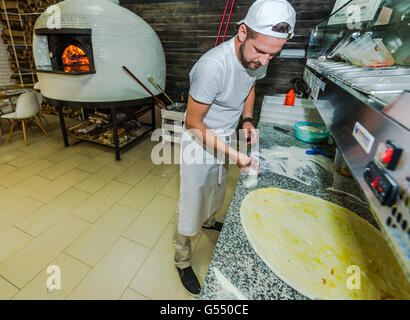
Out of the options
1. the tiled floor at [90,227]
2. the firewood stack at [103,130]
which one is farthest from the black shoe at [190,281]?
the firewood stack at [103,130]

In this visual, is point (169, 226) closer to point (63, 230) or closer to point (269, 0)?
point (63, 230)

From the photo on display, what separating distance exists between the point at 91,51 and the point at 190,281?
2666mm

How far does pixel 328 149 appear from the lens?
Answer: 1.57 meters

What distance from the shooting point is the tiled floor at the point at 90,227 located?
1.52m

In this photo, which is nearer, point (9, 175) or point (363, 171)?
point (363, 171)

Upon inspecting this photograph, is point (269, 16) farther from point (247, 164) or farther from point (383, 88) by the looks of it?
point (247, 164)

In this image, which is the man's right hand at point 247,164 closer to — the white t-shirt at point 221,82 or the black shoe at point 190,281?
the white t-shirt at point 221,82

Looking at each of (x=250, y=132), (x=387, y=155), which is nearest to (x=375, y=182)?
(x=387, y=155)

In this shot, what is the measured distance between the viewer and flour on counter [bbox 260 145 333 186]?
48.1 inches

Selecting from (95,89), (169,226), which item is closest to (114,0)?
(95,89)

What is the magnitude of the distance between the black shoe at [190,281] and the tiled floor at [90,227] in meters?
0.06

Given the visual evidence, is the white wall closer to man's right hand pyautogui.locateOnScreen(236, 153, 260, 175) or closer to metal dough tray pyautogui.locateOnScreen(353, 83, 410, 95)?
man's right hand pyautogui.locateOnScreen(236, 153, 260, 175)

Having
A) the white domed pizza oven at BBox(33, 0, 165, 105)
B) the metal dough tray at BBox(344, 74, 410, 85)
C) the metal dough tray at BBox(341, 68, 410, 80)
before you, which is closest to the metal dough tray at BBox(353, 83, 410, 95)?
the metal dough tray at BBox(344, 74, 410, 85)
